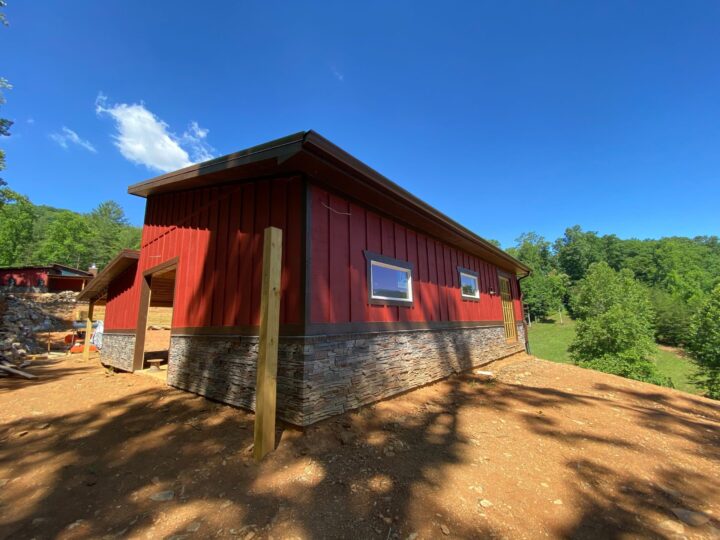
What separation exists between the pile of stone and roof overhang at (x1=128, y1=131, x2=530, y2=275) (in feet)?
33.9

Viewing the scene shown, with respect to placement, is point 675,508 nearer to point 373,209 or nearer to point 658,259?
point 373,209

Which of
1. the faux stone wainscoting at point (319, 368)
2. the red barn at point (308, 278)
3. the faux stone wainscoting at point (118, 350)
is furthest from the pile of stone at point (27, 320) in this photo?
the faux stone wainscoting at point (319, 368)

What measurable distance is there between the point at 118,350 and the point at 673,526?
1160 cm

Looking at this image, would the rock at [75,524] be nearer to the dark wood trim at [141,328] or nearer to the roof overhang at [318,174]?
the roof overhang at [318,174]

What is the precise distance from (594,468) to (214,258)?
6.15 meters

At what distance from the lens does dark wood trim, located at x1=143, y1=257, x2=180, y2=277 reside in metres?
7.03

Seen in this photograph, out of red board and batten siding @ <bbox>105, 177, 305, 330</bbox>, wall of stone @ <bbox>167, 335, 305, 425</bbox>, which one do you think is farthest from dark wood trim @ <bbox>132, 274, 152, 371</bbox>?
wall of stone @ <bbox>167, 335, 305, 425</bbox>

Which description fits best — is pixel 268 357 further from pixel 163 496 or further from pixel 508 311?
pixel 508 311

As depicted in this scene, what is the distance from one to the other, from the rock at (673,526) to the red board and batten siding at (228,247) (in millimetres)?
3864

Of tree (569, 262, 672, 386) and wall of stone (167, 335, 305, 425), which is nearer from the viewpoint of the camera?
wall of stone (167, 335, 305, 425)

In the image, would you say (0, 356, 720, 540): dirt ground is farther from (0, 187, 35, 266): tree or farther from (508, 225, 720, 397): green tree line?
(0, 187, 35, 266): tree

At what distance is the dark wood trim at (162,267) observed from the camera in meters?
7.03

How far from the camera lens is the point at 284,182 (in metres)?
4.74

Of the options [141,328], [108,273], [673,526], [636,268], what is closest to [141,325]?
[141,328]
